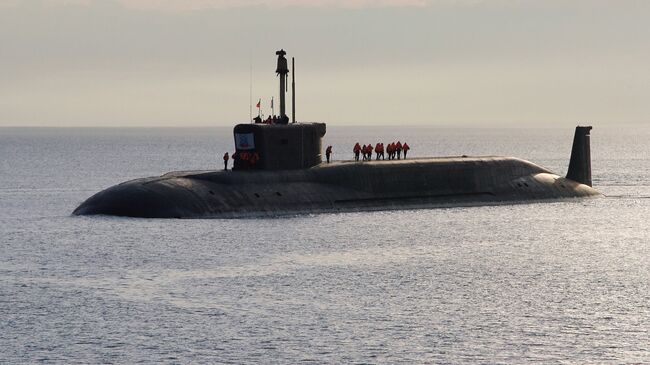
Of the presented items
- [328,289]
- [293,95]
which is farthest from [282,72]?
[328,289]

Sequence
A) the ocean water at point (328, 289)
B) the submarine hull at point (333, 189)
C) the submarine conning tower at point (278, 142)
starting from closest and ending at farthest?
the ocean water at point (328, 289), the submarine hull at point (333, 189), the submarine conning tower at point (278, 142)

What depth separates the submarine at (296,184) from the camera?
61.3 m

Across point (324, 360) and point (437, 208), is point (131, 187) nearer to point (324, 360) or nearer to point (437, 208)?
point (437, 208)

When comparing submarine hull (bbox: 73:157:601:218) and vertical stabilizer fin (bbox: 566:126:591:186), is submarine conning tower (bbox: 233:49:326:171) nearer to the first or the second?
submarine hull (bbox: 73:157:601:218)

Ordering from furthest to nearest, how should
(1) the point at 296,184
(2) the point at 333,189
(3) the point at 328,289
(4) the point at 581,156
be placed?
(4) the point at 581,156 < (2) the point at 333,189 < (1) the point at 296,184 < (3) the point at 328,289

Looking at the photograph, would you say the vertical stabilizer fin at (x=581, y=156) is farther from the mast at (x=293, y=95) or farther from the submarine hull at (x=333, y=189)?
the mast at (x=293, y=95)

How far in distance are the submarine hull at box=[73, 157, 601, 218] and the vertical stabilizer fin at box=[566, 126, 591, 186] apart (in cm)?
278

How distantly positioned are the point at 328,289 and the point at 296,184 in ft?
66.0

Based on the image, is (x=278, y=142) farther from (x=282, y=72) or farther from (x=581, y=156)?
(x=581, y=156)

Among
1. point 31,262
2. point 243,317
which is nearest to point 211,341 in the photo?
point 243,317

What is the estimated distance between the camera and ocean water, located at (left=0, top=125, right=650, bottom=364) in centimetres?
3644

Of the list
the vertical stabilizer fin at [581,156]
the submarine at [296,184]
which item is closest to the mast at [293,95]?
the submarine at [296,184]

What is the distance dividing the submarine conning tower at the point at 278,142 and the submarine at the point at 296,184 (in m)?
0.06

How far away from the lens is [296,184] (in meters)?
65.5
